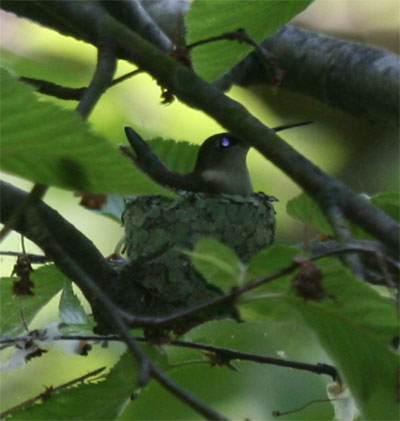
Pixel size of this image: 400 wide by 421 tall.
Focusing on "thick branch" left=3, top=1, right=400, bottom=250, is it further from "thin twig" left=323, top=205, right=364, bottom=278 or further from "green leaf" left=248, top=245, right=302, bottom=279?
"green leaf" left=248, top=245, right=302, bottom=279

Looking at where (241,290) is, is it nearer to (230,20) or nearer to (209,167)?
(230,20)

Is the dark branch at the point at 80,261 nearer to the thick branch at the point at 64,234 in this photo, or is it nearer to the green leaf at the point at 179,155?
the thick branch at the point at 64,234

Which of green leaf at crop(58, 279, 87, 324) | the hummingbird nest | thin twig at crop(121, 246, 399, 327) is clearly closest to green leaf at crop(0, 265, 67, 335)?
green leaf at crop(58, 279, 87, 324)

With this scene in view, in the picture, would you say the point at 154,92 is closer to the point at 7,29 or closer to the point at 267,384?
the point at 7,29

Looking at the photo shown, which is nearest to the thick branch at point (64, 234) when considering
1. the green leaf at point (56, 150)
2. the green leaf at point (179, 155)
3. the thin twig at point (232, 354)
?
the thin twig at point (232, 354)

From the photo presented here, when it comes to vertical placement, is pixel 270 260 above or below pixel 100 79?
below

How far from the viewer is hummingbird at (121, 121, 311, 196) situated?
2211 millimetres

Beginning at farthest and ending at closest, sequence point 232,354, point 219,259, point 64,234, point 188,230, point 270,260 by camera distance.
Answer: point 188,230 < point 232,354 < point 64,234 < point 270,260 < point 219,259

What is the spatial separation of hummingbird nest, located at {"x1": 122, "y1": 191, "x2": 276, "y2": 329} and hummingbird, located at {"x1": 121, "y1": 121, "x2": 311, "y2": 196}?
4cm

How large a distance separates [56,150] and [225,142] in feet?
4.66

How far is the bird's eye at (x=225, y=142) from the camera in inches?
103

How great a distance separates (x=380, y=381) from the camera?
1255 mm

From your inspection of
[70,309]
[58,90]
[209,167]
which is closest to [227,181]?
[209,167]

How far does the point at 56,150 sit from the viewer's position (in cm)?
122
